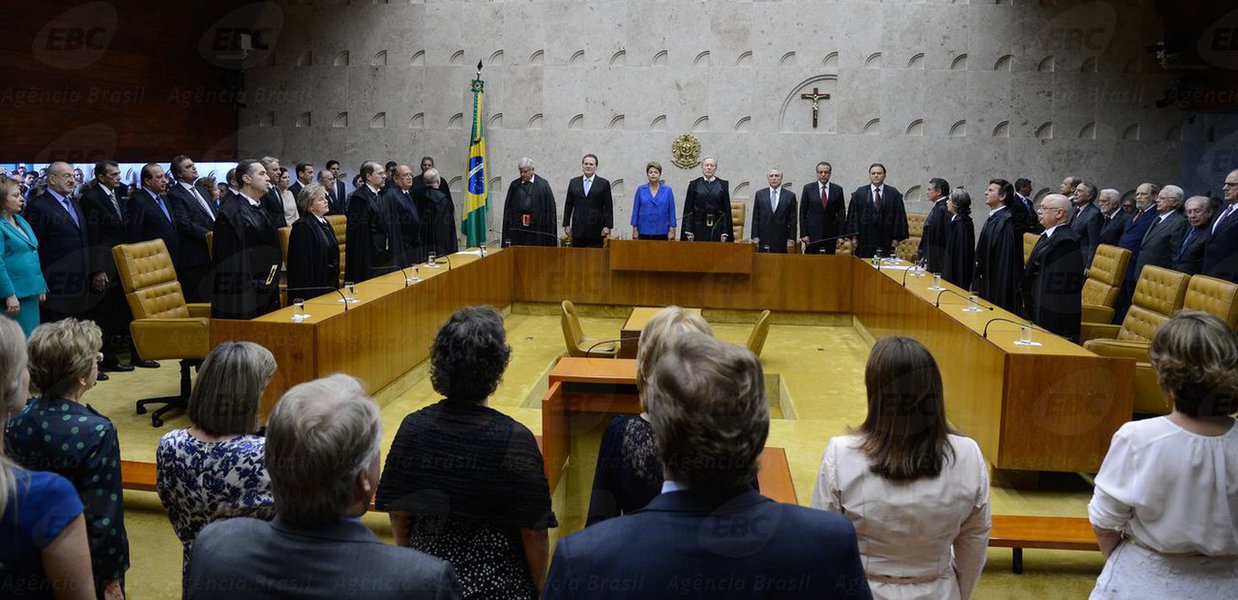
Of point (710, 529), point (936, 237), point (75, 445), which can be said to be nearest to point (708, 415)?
point (710, 529)

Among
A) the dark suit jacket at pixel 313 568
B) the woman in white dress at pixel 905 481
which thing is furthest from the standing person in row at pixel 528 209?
the dark suit jacket at pixel 313 568

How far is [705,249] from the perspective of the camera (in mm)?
9609

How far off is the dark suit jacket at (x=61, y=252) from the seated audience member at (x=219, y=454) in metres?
5.27

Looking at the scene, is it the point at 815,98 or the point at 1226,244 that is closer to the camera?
the point at 1226,244

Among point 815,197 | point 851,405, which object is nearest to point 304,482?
point 851,405

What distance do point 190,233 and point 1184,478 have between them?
7.20 m

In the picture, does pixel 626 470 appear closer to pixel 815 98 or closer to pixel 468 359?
pixel 468 359

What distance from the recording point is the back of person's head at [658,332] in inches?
93.9

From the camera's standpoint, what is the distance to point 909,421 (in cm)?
213

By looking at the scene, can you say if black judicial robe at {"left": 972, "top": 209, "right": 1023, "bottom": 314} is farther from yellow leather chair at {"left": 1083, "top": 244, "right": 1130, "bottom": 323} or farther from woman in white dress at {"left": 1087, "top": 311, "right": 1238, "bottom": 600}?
woman in white dress at {"left": 1087, "top": 311, "right": 1238, "bottom": 600}

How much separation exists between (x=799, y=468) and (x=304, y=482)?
3.87 meters

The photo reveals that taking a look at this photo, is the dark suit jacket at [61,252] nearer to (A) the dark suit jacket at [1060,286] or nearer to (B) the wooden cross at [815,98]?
(A) the dark suit jacket at [1060,286]

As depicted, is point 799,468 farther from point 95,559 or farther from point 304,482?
point 304,482

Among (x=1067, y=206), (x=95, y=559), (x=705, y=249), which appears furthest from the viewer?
(x=705, y=249)
